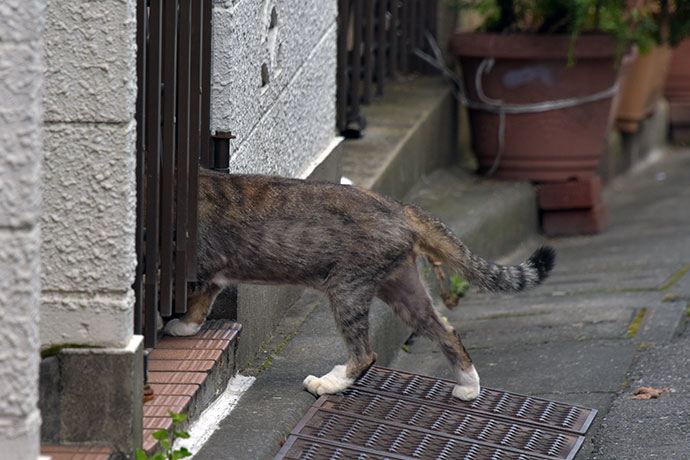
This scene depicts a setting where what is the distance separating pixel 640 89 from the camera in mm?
9938

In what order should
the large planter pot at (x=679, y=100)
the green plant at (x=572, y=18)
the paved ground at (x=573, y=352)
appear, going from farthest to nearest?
the large planter pot at (x=679, y=100) → the green plant at (x=572, y=18) → the paved ground at (x=573, y=352)

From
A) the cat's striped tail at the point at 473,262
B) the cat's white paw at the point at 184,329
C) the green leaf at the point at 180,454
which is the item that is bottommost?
the green leaf at the point at 180,454

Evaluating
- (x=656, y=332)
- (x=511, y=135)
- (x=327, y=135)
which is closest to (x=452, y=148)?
(x=511, y=135)

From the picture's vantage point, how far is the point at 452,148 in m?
8.51

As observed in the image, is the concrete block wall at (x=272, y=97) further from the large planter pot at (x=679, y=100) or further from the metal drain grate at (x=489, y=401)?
the large planter pot at (x=679, y=100)

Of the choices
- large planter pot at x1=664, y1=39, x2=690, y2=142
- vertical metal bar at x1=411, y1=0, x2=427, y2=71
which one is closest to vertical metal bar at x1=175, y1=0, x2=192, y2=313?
vertical metal bar at x1=411, y1=0, x2=427, y2=71

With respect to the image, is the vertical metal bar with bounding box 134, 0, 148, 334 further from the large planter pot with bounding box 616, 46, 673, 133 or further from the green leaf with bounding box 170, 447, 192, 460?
the large planter pot with bounding box 616, 46, 673, 133

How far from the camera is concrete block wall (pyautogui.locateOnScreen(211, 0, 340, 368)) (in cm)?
407

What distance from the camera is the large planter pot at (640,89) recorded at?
31.9 feet

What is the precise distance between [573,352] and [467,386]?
92cm

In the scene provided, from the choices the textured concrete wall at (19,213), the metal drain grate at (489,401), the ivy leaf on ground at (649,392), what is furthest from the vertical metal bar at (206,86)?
the ivy leaf on ground at (649,392)

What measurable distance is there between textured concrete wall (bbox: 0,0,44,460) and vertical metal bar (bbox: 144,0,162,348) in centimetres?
93

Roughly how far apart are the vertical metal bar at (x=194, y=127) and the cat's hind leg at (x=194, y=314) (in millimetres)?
262

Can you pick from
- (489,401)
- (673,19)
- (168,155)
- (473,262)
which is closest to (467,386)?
(489,401)
